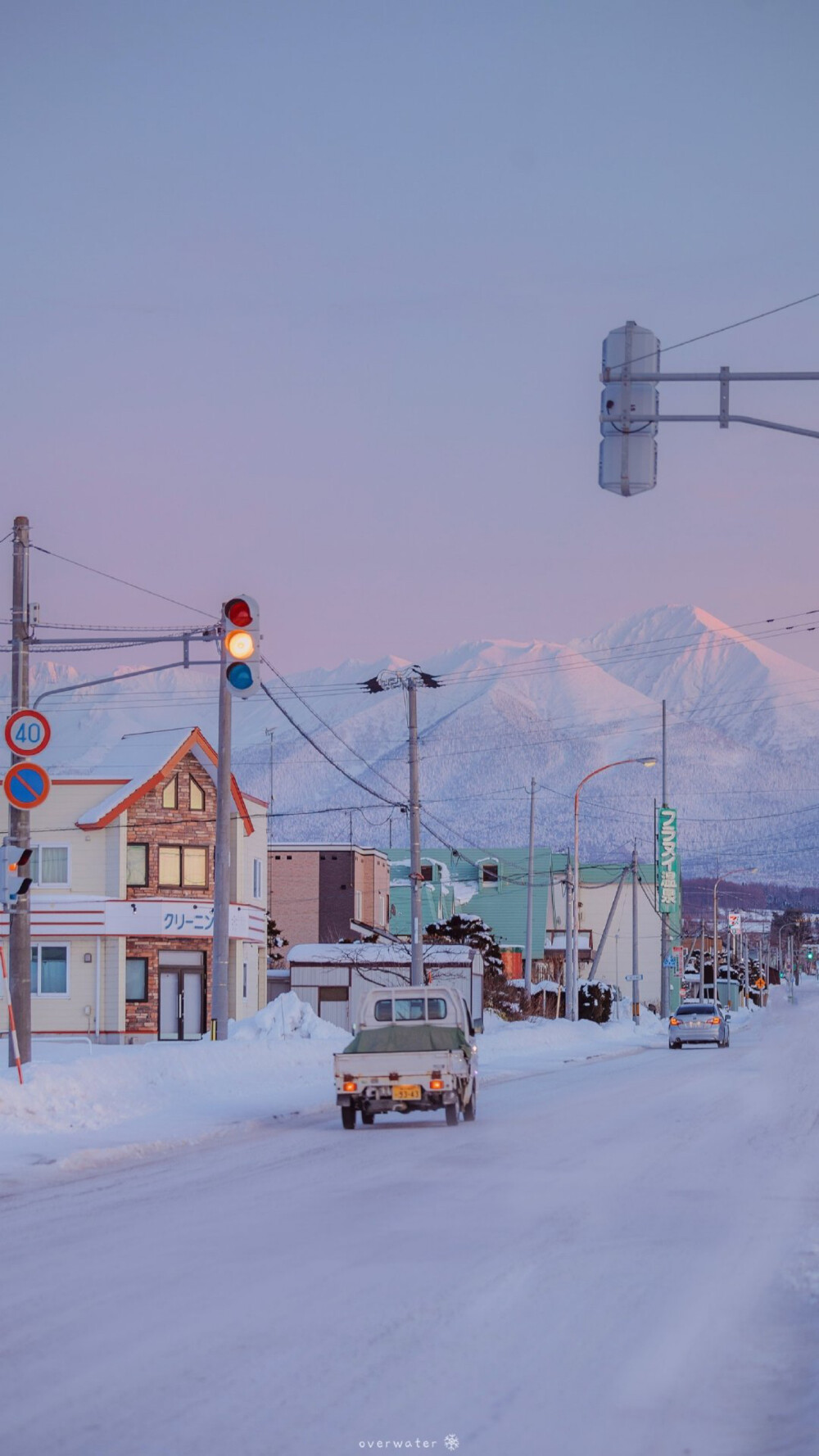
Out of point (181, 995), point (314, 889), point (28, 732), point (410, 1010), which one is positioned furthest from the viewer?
point (314, 889)

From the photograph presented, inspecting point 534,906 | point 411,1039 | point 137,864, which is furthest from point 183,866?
point 534,906

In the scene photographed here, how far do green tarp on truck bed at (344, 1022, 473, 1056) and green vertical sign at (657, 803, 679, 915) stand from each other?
223ft

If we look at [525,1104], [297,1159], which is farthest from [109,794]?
[297,1159]

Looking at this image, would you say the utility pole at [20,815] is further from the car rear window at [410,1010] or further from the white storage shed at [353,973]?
the white storage shed at [353,973]

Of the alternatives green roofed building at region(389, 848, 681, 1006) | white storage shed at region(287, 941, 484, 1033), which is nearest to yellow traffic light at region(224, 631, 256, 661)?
white storage shed at region(287, 941, 484, 1033)

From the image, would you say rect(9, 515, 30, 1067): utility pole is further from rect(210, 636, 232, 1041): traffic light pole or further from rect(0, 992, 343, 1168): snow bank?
rect(210, 636, 232, 1041): traffic light pole

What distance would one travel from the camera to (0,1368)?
8367 millimetres

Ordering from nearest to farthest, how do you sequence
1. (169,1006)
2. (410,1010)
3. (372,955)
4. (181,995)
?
(410,1010), (169,1006), (181,995), (372,955)

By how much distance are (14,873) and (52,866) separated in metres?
34.5

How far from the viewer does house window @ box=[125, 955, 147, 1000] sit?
57562 millimetres

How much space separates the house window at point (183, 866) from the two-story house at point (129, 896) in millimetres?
38

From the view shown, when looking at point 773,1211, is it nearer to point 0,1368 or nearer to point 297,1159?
point 297,1159

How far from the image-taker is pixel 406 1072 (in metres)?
23.7

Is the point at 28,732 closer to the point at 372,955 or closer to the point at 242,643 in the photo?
the point at 242,643
